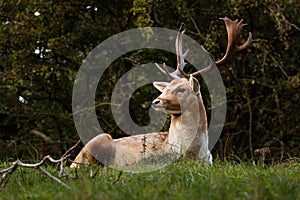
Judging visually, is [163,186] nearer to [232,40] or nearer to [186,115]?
[186,115]

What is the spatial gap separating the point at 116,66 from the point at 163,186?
29.6 ft

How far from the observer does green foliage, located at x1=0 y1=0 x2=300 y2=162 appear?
1194 centimetres

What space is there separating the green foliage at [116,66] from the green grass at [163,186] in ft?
24.2

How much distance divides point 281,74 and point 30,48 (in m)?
4.84

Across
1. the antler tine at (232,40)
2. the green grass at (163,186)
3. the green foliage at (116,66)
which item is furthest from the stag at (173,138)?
the green foliage at (116,66)

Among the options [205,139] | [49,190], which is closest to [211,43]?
[205,139]

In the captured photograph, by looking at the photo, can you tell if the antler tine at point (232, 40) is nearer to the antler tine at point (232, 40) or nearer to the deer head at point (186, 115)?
the antler tine at point (232, 40)

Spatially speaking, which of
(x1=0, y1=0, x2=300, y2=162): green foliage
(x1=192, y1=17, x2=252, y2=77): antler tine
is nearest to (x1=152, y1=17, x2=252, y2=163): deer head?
(x1=192, y1=17, x2=252, y2=77): antler tine

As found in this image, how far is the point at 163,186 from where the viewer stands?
3586mm

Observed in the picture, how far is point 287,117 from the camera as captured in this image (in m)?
12.5

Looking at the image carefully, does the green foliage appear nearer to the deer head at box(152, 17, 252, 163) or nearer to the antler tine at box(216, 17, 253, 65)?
the antler tine at box(216, 17, 253, 65)

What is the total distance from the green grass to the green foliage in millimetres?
7368

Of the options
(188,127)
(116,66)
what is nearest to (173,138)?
(188,127)

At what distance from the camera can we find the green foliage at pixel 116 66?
39.2ft
